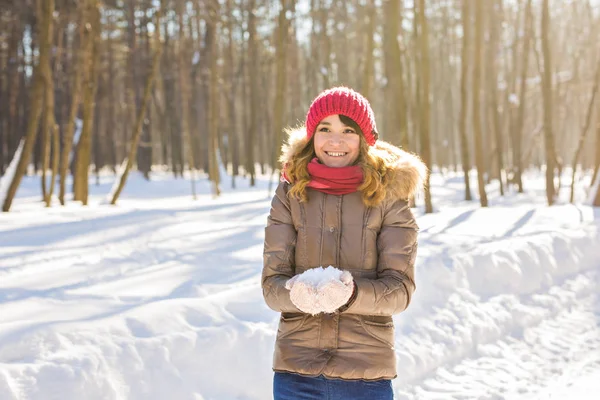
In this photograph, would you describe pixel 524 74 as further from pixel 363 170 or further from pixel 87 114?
pixel 363 170

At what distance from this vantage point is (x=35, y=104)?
955 centimetres

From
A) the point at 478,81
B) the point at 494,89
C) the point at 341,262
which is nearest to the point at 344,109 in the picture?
the point at 341,262

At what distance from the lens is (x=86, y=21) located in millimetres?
11766

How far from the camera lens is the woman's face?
2.15 meters

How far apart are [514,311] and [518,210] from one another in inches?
262

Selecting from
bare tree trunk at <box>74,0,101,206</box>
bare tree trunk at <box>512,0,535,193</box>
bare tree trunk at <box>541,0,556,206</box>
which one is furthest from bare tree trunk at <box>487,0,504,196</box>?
bare tree trunk at <box>74,0,101,206</box>

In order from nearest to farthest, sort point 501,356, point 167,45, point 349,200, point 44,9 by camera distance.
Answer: point 349,200 < point 501,356 < point 44,9 < point 167,45

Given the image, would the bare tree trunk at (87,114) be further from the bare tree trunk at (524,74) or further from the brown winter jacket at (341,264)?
the bare tree trunk at (524,74)

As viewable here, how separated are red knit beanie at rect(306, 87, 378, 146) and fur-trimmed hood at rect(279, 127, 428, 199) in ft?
0.21

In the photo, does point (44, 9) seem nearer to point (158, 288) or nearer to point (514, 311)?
point (158, 288)

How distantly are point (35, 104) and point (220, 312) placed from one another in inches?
256

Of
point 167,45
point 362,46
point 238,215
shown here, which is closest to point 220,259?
point 238,215

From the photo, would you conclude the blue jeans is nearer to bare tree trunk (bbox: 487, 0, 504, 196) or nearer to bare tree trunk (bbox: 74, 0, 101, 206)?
bare tree trunk (bbox: 74, 0, 101, 206)

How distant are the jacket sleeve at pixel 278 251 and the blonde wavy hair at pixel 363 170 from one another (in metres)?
0.06
